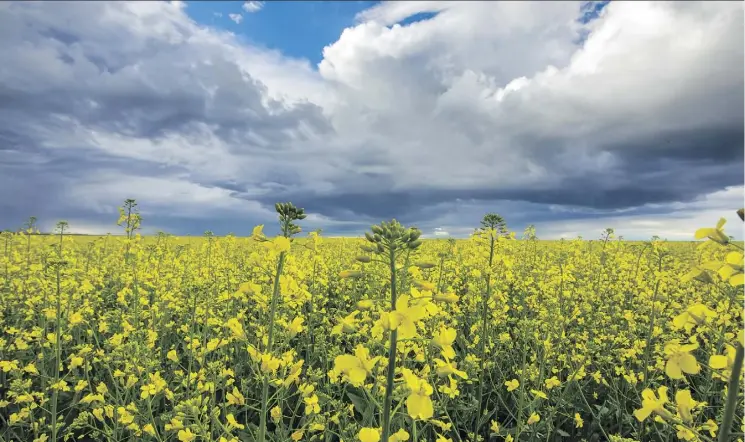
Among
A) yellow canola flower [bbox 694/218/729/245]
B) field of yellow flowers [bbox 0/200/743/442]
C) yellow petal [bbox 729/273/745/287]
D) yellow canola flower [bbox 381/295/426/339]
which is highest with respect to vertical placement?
yellow canola flower [bbox 694/218/729/245]

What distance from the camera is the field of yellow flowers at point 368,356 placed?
2.71m

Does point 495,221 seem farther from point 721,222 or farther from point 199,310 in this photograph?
point 199,310

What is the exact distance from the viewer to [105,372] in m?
7.33

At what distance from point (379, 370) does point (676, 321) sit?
2443 millimetres

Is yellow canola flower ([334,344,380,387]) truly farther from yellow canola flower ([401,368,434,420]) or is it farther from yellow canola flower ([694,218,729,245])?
yellow canola flower ([694,218,729,245])

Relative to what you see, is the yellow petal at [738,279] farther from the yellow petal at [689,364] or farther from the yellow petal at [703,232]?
the yellow petal at [689,364]

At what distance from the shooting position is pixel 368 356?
3.65 metres

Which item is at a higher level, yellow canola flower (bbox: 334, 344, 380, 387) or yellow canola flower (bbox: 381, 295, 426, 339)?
yellow canola flower (bbox: 381, 295, 426, 339)

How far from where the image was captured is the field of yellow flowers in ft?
8.90

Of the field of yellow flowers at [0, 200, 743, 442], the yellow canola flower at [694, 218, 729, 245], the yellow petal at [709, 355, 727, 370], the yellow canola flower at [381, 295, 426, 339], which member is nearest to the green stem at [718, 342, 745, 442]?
the field of yellow flowers at [0, 200, 743, 442]

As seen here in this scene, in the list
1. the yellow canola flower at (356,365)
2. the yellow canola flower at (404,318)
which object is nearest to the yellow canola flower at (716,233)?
the yellow canola flower at (404,318)

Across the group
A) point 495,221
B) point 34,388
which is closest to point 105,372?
point 34,388

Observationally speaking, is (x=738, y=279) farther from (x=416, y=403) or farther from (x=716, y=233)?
(x=416, y=403)

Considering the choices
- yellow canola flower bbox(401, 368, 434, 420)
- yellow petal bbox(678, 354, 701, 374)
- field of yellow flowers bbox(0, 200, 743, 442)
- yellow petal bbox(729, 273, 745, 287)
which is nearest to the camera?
yellow petal bbox(729, 273, 745, 287)
